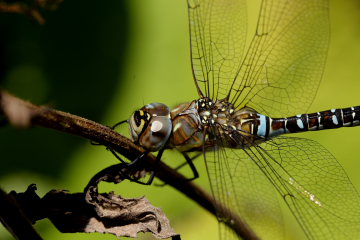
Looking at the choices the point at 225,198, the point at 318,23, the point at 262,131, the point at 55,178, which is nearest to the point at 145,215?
the point at 225,198

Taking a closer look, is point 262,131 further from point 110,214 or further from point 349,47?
point 110,214

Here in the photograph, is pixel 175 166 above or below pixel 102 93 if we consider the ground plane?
below

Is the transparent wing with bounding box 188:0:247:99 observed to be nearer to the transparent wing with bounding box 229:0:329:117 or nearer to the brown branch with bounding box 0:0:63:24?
the transparent wing with bounding box 229:0:329:117

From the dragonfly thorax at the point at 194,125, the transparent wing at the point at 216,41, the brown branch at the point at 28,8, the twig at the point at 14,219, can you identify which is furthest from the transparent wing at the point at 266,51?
the twig at the point at 14,219

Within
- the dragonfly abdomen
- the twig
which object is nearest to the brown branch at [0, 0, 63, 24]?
the twig

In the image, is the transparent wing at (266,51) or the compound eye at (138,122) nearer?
the compound eye at (138,122)

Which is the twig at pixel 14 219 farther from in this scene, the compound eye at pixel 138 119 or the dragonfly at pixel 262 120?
the compound eye at pixel 138 119

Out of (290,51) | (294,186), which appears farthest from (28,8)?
(290,51)
